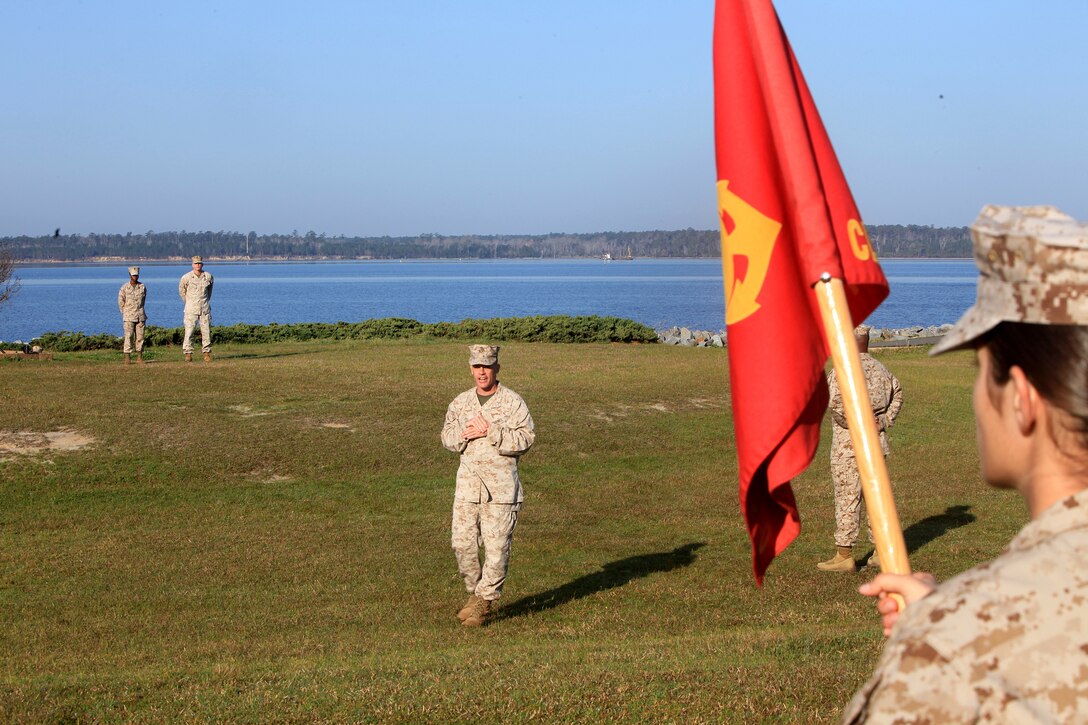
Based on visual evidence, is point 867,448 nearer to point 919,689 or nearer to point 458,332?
point 919,689

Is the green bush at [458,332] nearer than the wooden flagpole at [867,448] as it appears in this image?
No

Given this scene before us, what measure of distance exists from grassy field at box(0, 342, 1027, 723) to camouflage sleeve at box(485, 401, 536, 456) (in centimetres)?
156

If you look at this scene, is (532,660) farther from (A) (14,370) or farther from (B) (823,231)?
(A) (14,370)

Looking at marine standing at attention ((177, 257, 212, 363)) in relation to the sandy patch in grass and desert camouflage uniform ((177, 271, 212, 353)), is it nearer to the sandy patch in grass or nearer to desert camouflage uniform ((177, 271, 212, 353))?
desert camouflage uniform ((177, 271, 212, 353))

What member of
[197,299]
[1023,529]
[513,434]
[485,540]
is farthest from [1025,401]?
[197,299]

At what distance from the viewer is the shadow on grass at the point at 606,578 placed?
11750mm

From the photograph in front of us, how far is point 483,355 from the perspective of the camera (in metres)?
10.9

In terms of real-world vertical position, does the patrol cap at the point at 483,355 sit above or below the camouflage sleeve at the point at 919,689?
below

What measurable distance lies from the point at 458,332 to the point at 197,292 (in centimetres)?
1335

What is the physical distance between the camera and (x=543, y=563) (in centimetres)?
1364

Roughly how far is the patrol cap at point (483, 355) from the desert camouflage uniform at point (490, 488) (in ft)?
1.03

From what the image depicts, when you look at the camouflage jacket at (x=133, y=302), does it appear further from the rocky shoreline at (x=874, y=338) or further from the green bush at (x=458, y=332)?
the rocky shoreline at (x=874, y=338)

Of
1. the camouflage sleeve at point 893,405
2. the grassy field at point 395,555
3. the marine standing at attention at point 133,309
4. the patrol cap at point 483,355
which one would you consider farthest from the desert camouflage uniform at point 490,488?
the marine standing at attention at point 133,309

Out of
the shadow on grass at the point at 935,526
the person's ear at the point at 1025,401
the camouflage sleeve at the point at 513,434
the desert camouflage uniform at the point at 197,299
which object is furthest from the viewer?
the desert camouflage uniform at the point at 197,299
